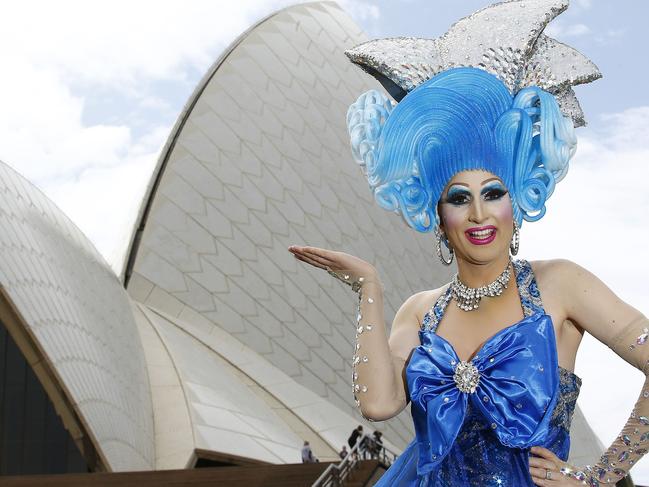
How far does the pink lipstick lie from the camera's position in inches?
86.4

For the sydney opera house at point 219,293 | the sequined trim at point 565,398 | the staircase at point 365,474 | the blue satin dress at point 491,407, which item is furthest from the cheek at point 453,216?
the sydney opera house at point 219,293

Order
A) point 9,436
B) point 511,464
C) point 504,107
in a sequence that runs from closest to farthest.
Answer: point 511,464 → point 504,107 → point 9,436

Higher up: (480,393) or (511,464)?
(480,393)

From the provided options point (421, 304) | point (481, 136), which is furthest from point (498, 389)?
point (481, 136)

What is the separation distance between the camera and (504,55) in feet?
7.55

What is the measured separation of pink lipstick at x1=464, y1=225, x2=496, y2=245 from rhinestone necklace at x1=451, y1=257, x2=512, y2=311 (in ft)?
0.34

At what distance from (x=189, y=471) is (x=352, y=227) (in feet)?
25.7

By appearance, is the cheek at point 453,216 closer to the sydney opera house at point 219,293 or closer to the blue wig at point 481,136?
the blue wig at point 481,136

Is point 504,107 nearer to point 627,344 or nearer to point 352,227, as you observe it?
point 627,344

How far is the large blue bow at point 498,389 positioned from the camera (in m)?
2.04

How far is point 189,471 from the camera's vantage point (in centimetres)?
857

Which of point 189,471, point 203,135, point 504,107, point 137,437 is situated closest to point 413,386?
point 504,107

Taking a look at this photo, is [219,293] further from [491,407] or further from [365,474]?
[491,407]

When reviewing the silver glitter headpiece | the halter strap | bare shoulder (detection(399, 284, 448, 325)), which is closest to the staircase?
bare shoulder (detection(399, 284, 448, 325))
